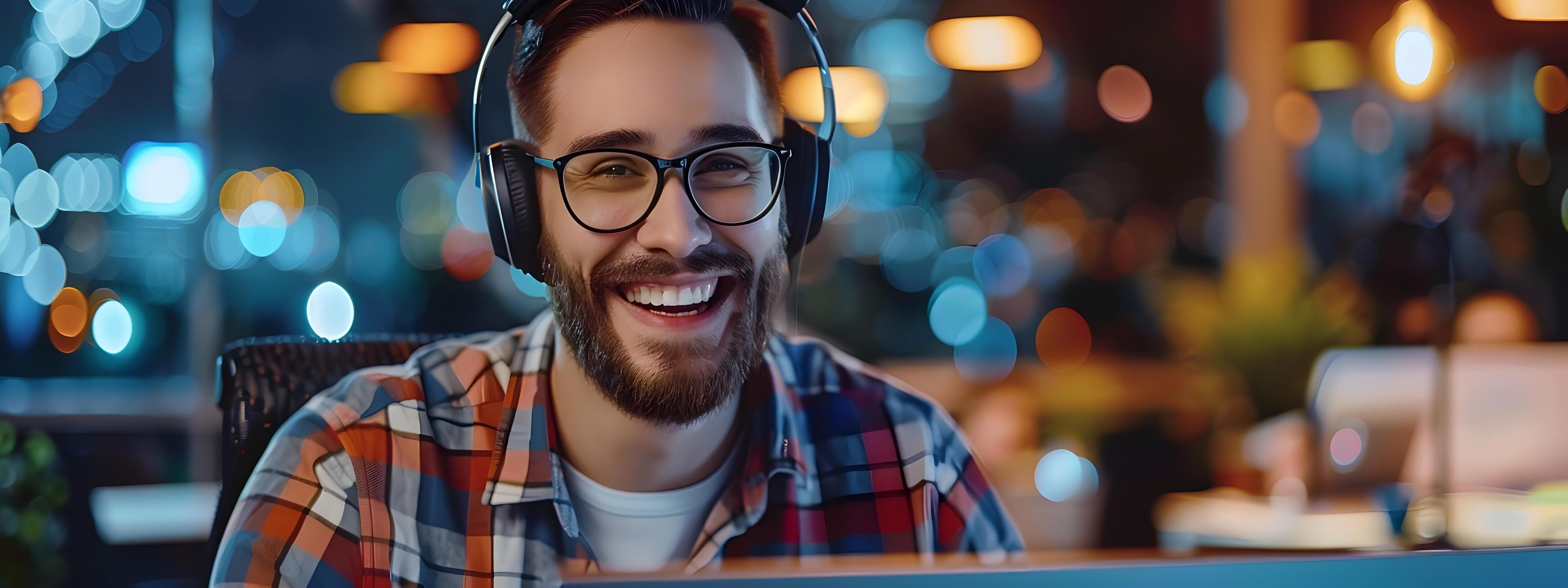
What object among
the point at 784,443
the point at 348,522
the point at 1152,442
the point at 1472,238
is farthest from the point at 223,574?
the point at 1472,238

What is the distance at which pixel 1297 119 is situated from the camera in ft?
13.9

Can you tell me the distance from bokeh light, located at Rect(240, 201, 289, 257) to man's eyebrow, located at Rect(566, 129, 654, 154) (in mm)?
2591

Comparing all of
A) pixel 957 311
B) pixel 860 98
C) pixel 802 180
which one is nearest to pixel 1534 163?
pixel 957 311

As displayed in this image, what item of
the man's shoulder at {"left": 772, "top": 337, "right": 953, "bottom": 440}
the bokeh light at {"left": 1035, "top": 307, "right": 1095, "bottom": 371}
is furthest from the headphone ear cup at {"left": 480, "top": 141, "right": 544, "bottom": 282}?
the bokeh light at {"left": 1035, "top": 307, "right": 1095, "bottom": 371}

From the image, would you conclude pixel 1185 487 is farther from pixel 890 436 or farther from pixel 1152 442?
pixel 890 436

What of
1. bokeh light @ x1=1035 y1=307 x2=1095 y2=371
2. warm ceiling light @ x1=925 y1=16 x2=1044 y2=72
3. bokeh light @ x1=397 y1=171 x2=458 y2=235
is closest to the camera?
bokeh light @ x1=397 y1=171 x2=458 y2=235

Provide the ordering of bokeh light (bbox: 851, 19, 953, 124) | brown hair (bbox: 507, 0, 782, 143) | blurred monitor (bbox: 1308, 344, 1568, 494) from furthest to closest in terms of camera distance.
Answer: bokeh light (bbox: 851, 19, 953, 124)
blurred monitor (bbox: 1308, 344, 1568, 494)
brown hair (bbox: 507, 0, 782, 143)

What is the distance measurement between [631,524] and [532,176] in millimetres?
382

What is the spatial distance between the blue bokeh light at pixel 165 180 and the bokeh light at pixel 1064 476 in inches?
117

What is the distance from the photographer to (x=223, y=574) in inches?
34.7

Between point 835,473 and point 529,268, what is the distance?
42cm

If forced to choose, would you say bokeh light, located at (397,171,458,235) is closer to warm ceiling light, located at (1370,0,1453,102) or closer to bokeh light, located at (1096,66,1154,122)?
bokeh light, located at (1096,66,1154,122)

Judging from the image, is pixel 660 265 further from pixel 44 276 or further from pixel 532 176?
pixel 44 276

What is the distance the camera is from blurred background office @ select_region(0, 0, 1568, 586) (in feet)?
9.37
